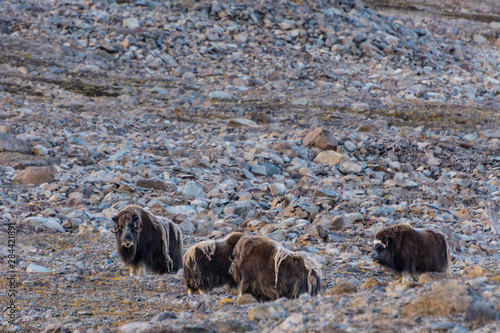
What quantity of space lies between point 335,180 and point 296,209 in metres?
2.38

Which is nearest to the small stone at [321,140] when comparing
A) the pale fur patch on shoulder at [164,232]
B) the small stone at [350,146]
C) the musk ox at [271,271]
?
the small stone at [350,146]

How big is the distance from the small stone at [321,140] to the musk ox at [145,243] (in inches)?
278

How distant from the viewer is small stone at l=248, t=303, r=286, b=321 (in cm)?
430

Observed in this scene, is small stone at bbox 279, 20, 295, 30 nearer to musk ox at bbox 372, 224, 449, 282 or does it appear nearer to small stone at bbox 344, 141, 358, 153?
small stone at bbox 344, 141, 358, 153

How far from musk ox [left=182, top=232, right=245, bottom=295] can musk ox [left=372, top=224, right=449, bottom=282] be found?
1.72 meters

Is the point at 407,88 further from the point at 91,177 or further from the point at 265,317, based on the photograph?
the point at 265,317

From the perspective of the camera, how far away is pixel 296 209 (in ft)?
32.2

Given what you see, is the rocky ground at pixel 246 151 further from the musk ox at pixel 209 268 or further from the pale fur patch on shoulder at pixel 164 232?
the pale fur patch on shoulder at pixel 164 232

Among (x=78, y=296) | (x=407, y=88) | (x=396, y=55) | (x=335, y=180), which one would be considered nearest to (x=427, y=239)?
(x=78, y=296)

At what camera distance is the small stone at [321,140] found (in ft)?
46.0

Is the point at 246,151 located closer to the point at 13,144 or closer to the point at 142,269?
the point at 13,144

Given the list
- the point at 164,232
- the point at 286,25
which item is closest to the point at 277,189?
the point at 164,232

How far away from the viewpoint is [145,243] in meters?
7.30

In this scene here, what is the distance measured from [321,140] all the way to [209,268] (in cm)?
815
